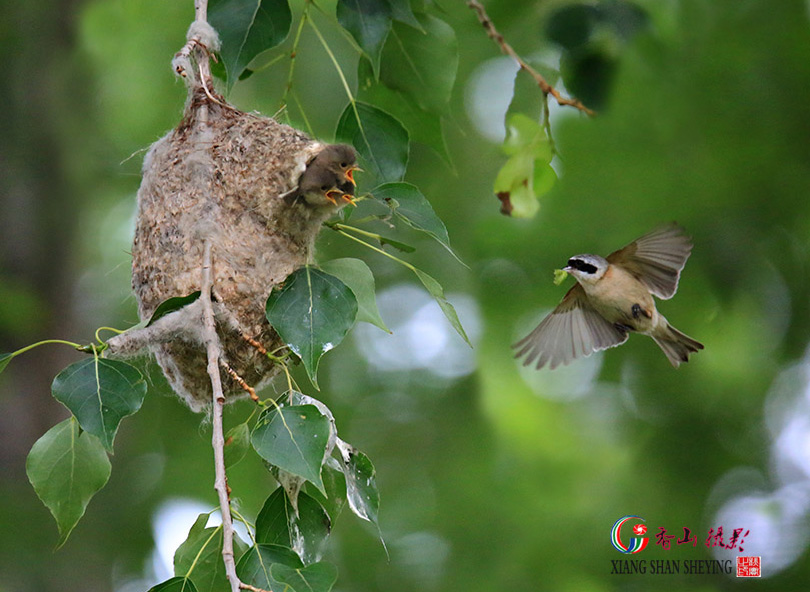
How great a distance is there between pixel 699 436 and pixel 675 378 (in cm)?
39

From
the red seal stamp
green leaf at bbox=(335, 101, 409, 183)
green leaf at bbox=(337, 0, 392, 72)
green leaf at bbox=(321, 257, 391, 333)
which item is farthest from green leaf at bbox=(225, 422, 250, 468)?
the red seal stamp

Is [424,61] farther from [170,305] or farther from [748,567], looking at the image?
[748,567]

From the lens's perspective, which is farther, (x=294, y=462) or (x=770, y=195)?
(x=770, y=195)

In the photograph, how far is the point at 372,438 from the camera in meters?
6.17

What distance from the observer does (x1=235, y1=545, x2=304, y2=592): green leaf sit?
62.2 inches

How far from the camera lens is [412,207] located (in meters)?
1.82

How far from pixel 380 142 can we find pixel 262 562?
1.12 meters

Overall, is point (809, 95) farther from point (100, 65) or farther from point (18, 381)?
point (18, 381)

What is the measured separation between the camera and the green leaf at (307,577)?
1484 millimetres

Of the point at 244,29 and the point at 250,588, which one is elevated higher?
the point at 244,29

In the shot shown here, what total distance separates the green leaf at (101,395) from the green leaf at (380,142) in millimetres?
870

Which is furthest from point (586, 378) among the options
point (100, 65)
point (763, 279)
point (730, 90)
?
point (100, 65)

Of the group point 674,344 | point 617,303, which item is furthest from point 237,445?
point 674,344

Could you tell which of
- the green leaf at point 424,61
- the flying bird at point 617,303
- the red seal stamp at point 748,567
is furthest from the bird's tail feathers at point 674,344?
the red seal stamp at point 748,567
